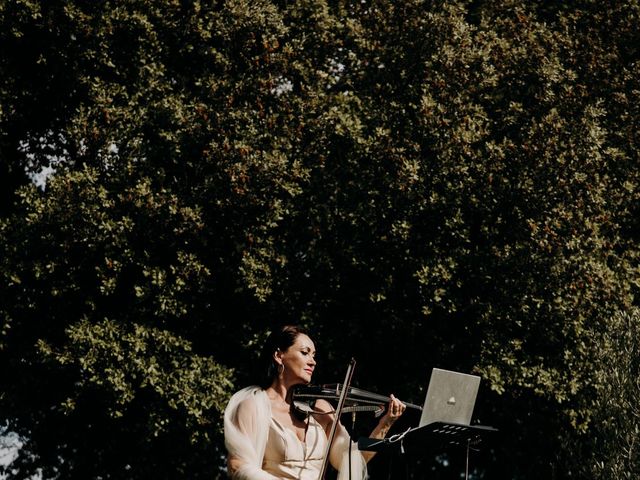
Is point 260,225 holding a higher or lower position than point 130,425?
higher

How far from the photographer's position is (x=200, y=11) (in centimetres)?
1155

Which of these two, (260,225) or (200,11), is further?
(200,11)

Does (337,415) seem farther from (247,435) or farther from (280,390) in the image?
(247,435)

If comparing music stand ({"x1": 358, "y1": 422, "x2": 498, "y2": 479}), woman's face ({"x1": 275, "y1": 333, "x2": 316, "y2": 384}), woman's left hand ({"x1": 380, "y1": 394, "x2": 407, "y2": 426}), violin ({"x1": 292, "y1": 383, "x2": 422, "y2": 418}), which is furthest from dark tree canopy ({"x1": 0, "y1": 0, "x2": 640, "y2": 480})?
music stand ({"x1": 358, "y1": 422, "x2": 498, "y2": 479})

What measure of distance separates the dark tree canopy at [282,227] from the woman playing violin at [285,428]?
5229 millimetres

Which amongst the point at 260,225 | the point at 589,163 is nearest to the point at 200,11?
the point at 260,225

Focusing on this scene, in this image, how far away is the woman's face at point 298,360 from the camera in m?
5.12

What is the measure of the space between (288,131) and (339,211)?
48.2 inches

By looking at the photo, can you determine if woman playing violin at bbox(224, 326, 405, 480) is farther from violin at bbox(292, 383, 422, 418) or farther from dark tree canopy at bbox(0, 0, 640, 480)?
dark tree canopy at bbox(0, 0, 640, 480)

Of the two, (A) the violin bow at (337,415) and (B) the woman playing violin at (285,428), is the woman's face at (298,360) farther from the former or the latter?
(A) the violin bow at (337,415)

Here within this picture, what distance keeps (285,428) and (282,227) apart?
6.34 m

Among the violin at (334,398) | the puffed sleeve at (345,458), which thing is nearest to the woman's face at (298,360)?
the violin at (334,398)

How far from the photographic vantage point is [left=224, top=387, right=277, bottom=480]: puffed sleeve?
475 centimetres

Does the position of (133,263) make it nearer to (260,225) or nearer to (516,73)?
(260,225)
